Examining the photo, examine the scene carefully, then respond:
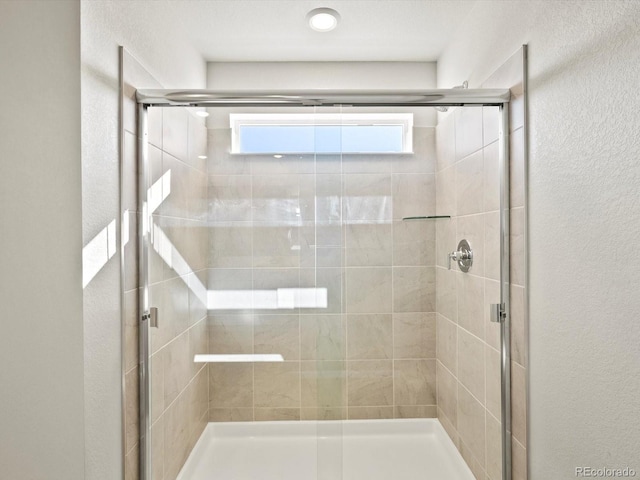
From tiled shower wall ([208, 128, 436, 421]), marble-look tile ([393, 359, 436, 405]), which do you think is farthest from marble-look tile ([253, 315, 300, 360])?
marble-look tile ([393, 359, 436, 405])

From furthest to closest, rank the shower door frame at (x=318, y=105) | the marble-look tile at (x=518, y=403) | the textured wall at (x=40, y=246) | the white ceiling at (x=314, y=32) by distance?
1. the white ceiling at (x=314, y=32)
2. the shower door frame at (x=318, y=105)
3. the marble-look tile at (x=518, y=403)
4. the textured wall at (x=40, y=246)

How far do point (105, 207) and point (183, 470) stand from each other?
105cm

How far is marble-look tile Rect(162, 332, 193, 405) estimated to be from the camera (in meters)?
1.58

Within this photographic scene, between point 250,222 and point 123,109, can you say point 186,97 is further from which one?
point 250,222

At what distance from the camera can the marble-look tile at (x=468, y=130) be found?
5.19 feet

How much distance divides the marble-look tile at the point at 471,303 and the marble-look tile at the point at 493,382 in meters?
0.08

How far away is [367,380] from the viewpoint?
5.25ft

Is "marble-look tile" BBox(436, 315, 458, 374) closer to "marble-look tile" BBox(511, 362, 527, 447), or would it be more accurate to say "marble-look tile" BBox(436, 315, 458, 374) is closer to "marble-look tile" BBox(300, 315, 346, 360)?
"marble-look tile" BBox(511, 362, 527, 447)

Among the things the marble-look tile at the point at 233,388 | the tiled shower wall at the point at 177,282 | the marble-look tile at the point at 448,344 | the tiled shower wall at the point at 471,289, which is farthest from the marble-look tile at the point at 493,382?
the tiled shower wall at the point at 177,282

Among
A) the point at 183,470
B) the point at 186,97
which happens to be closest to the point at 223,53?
the point at 186,97

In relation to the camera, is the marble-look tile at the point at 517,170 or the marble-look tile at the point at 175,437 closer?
the marble-look tile at the point at 517,170

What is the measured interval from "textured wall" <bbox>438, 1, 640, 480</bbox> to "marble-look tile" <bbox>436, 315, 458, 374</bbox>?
0.29m

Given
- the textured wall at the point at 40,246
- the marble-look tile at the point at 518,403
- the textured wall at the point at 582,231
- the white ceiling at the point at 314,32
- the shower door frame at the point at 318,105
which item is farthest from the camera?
the white ceiling at the point at 314,32

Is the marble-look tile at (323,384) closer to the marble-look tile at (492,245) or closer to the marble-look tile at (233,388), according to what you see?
the marble-look tile at (233,388)
